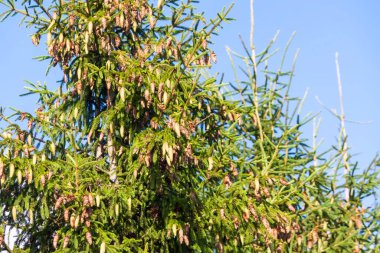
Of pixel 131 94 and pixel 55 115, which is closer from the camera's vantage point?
pixel 131 94

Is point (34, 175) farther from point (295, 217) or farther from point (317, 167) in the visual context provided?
point (317, 167)

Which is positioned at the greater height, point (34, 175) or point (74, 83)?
point (74, 83)

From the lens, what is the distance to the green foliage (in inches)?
314

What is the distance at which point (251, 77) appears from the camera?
10.3 meters

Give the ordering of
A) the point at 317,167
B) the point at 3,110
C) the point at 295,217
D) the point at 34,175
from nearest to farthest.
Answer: the point at 34,175, the point at 3,110, the point at 295,217, the point at 317,167

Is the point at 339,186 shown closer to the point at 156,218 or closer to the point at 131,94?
the point at 156,218

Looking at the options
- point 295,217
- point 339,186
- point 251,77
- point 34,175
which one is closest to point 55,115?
point 34,175

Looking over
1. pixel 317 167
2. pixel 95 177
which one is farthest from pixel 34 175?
pixel 317 167

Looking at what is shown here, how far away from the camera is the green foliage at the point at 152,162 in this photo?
798 centimetres

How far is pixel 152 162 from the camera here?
7953 millimetres

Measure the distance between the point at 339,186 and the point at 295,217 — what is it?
4.22 feet

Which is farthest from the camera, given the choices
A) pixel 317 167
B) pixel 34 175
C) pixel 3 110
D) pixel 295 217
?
pixel 317 167

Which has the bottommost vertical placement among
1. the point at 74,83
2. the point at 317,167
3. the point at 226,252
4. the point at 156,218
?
the point at 226,252

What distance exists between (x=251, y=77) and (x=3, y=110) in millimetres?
4181
